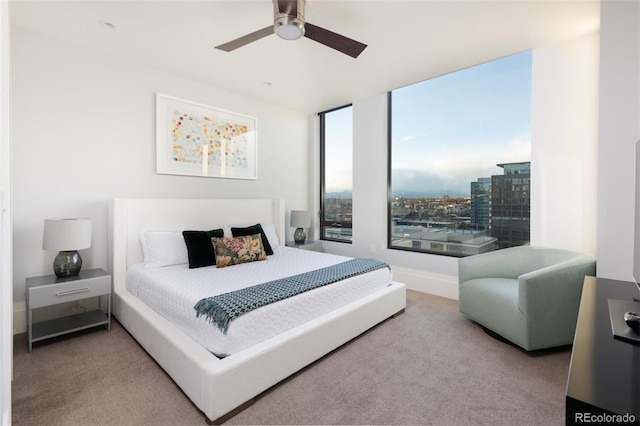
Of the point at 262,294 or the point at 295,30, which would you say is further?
the point at 295,30

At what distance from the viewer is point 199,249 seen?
115 inches

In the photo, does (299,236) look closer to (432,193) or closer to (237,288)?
(432,193)

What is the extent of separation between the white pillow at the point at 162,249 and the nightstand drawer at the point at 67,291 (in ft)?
1.19

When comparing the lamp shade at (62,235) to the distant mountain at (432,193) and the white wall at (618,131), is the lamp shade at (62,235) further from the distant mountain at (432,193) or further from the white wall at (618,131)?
the white wall at (618,131)

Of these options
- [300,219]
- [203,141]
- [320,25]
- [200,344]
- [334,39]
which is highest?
[320,25]

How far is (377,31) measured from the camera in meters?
2.64

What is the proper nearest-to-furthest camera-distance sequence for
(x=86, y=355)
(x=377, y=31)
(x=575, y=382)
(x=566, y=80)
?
(x=575, y=382) < (x=86, y=355) < (x=377, y=31) < (x=566, y=80)

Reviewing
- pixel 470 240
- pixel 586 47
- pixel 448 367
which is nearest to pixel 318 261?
pixel 448 367

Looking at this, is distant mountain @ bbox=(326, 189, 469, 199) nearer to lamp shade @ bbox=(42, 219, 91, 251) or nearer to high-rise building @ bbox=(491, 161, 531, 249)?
high-rise building @ bbox=(491, 161, 531, 249)

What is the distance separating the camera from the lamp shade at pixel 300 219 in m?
4.58

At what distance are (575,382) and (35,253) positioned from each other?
371 cm

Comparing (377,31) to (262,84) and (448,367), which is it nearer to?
(262,84)

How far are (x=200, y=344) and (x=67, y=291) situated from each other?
4.81 ft

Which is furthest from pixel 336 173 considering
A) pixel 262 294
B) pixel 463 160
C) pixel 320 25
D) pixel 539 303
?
pixel 539 303
